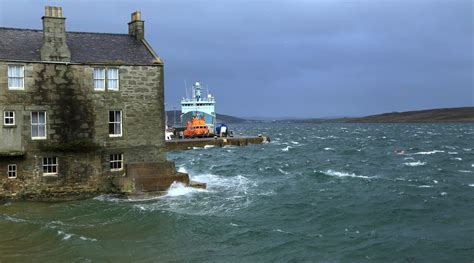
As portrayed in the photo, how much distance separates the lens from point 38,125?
2712 cm

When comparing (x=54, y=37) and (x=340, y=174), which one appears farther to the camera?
(x=340, y=174)

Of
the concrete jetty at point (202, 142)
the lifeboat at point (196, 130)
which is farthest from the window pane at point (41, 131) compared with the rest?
the lifeboat at point (196, 130)

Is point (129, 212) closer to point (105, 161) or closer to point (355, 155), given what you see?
point (105, 161)

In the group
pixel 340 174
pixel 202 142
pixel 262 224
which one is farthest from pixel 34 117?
pixel 202 142

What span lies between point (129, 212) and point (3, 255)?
7484mm

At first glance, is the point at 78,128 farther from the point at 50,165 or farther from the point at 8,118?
the point at 8,118

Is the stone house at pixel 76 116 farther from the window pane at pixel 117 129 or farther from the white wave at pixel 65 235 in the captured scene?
the white wave at pixel 65 235

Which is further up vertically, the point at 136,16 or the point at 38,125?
the point at 136,16

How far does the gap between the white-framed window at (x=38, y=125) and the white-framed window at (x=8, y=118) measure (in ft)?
2.96

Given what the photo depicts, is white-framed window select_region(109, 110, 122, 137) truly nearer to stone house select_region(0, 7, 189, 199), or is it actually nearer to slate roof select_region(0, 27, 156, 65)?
stone house select_region(0, 7, 189, 199)

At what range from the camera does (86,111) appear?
28.0m

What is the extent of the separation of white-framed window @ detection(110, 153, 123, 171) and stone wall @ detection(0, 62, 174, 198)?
22cm

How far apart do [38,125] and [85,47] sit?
5.01m

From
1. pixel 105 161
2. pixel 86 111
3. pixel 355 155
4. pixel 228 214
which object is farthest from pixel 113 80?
pixel 355 155
